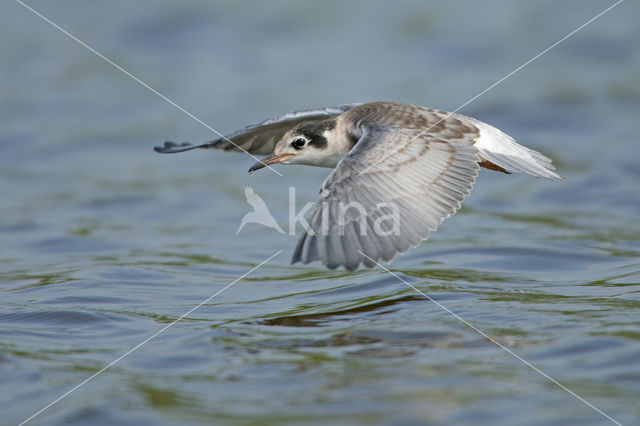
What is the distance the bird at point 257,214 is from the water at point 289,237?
132 mm

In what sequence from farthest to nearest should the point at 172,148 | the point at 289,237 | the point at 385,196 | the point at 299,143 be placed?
Answer: 1. the point at 289,237
2. the point at 172,148
3. the point at 299,143
4. the point at 385,196

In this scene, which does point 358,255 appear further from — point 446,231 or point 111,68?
point 111,68

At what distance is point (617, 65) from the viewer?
1727 cm

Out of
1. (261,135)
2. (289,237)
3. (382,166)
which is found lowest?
(289,237)

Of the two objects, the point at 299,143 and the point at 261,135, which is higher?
the point at 261,135

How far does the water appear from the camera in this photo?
6.21 metres

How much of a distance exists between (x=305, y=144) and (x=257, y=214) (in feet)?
10.5

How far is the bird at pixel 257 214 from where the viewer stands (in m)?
11.6

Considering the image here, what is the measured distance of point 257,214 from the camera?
12383 millimetres

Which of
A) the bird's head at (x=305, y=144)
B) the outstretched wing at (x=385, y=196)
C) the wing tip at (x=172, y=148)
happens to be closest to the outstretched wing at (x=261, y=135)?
the wing tip at (x=172, y=148)

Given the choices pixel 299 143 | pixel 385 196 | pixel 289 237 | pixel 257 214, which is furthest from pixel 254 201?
pixel 385 196

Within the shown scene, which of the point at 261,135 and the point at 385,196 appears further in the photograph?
the point at 261,135

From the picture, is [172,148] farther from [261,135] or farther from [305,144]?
[305,144]

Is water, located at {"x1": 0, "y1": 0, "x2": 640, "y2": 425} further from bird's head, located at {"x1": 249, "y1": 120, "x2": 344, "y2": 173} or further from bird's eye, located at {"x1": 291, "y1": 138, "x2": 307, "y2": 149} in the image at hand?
bird's eye, located at {"x1": 291, "y1": 138, "x2": 307, "y2": 149}
